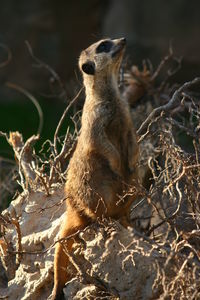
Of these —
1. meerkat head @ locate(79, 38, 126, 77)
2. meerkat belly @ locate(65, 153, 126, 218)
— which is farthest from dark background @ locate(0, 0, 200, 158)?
meerkat belly @ locate(65, 153, 126, 218)

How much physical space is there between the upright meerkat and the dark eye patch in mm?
44

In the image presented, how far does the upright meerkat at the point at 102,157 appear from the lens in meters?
4.96

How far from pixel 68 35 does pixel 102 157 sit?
8.74m

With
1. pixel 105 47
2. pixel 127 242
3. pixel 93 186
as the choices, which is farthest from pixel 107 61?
pixel 127 242

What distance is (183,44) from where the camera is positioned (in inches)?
472

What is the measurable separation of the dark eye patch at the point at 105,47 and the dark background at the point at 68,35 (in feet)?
18.9

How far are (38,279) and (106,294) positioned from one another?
66 centimetres

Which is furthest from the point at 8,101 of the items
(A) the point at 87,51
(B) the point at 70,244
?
(B) the point at 70,244

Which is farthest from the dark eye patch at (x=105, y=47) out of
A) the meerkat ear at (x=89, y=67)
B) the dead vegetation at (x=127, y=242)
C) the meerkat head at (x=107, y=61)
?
the dead vegetation at (x=127, y=242)

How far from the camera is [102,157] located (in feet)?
16.6

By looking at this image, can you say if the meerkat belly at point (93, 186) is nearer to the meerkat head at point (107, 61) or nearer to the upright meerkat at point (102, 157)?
the upright meerkat at point (102, 157)

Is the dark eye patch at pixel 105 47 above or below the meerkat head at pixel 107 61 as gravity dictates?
above

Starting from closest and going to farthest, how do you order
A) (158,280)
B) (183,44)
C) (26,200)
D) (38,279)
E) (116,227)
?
1. (158,280)
2. (116,227)
3. (38,279)
4. (26,200)
5. (183,44)

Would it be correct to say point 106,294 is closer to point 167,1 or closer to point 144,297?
point 144,297
